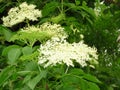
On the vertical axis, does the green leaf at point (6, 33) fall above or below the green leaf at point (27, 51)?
above

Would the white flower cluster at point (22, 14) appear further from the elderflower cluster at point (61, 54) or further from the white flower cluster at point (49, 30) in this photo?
the elderflower cluster at point (61, 54)

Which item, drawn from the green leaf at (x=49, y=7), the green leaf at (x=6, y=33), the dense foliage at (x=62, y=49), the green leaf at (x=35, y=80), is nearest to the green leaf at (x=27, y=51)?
the dense foliage at (x=62, y=49)

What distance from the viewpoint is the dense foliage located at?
2.18 m

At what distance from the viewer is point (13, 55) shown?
2443 mm

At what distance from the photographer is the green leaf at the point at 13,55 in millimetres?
2410

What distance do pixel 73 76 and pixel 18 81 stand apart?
0.42 m

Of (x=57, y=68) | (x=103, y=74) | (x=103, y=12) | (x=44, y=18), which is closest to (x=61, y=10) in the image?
(x=44, y=18)

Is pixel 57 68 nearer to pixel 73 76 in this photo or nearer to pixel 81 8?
pixel 73 76

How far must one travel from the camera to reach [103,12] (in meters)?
3.25

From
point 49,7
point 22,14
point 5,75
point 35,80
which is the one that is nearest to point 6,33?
point 22,14

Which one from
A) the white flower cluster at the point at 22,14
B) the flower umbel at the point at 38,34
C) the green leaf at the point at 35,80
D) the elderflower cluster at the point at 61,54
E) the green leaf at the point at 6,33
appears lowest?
the green leaf at the point at 35,80

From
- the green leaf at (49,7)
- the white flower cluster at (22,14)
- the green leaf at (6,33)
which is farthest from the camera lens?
the green leaf at (49,7)

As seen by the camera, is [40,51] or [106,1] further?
[106,1]

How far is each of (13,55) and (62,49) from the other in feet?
1.32
